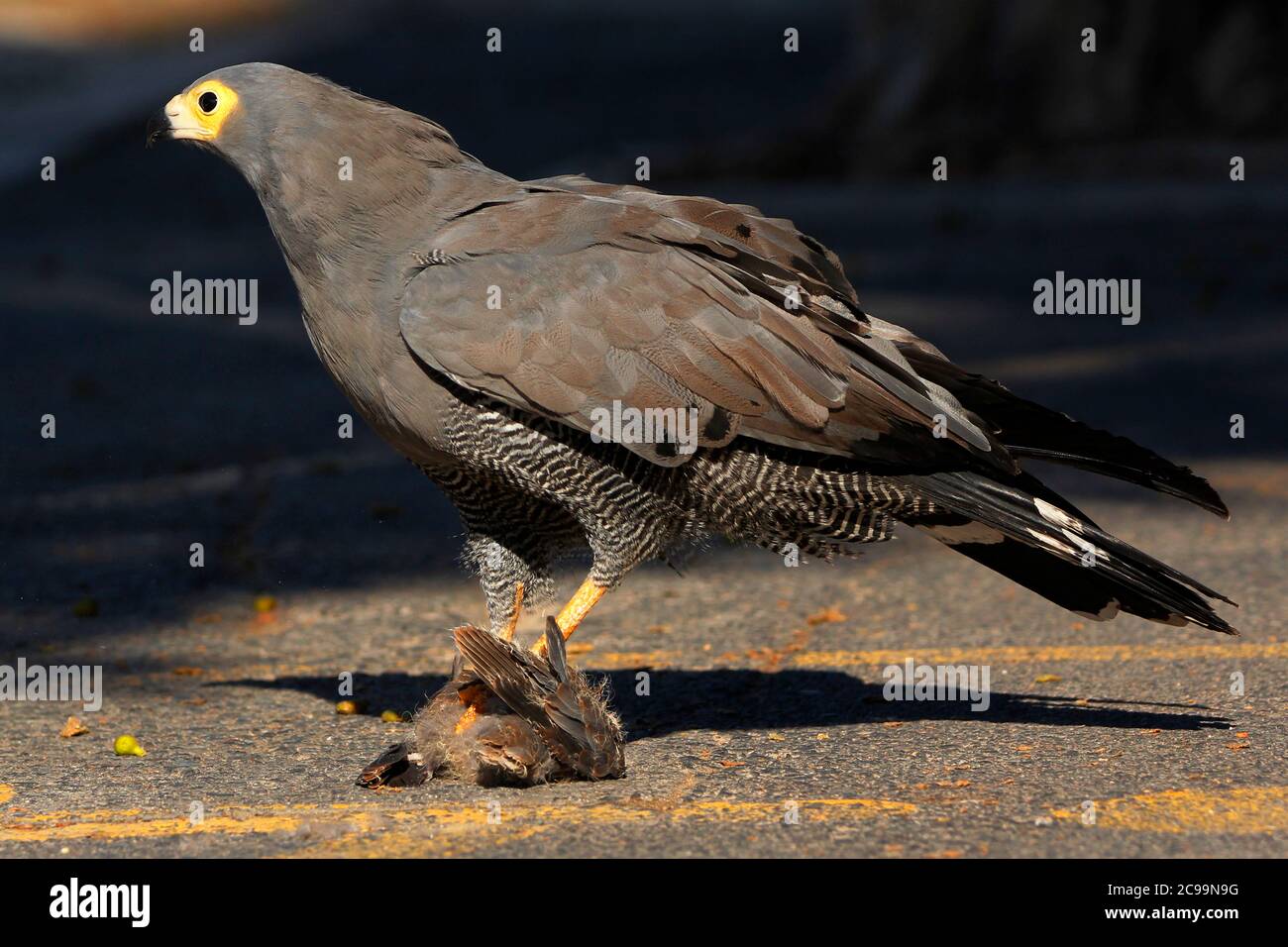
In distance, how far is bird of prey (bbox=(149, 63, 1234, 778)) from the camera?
201 inches

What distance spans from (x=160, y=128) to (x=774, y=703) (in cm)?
266

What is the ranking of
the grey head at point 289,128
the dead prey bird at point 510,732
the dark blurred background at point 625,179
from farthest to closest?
the dark blurred background at point 625,179, the grey head at point 289,128, the dead prey bird at point 510,732

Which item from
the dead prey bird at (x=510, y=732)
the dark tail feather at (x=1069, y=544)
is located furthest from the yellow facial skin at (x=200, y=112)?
the dark tail feather at (x=1069, y=544)

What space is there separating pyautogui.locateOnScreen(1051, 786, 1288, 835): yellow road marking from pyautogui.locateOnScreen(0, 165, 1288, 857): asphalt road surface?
0.01 meters

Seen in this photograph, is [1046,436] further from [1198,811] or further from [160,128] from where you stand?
[160,128]

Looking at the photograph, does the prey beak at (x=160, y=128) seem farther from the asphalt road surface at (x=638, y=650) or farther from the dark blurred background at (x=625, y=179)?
the dark blurred background at (x=625, y=179)

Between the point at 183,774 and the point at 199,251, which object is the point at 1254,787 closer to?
the point at 183,774

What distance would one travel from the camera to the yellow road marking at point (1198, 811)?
4.57 metres

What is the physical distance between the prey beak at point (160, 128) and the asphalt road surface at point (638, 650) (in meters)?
1.84

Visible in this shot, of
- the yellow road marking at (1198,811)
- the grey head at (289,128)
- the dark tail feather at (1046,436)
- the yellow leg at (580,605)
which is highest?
the grey head at (289,128)

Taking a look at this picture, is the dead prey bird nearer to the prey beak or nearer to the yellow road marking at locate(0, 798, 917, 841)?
the yellow road marking at locate(0, 798, 917, 841)

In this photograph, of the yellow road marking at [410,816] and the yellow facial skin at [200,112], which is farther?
the yellow facial skin at [200,112]

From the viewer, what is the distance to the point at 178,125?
550 cm
